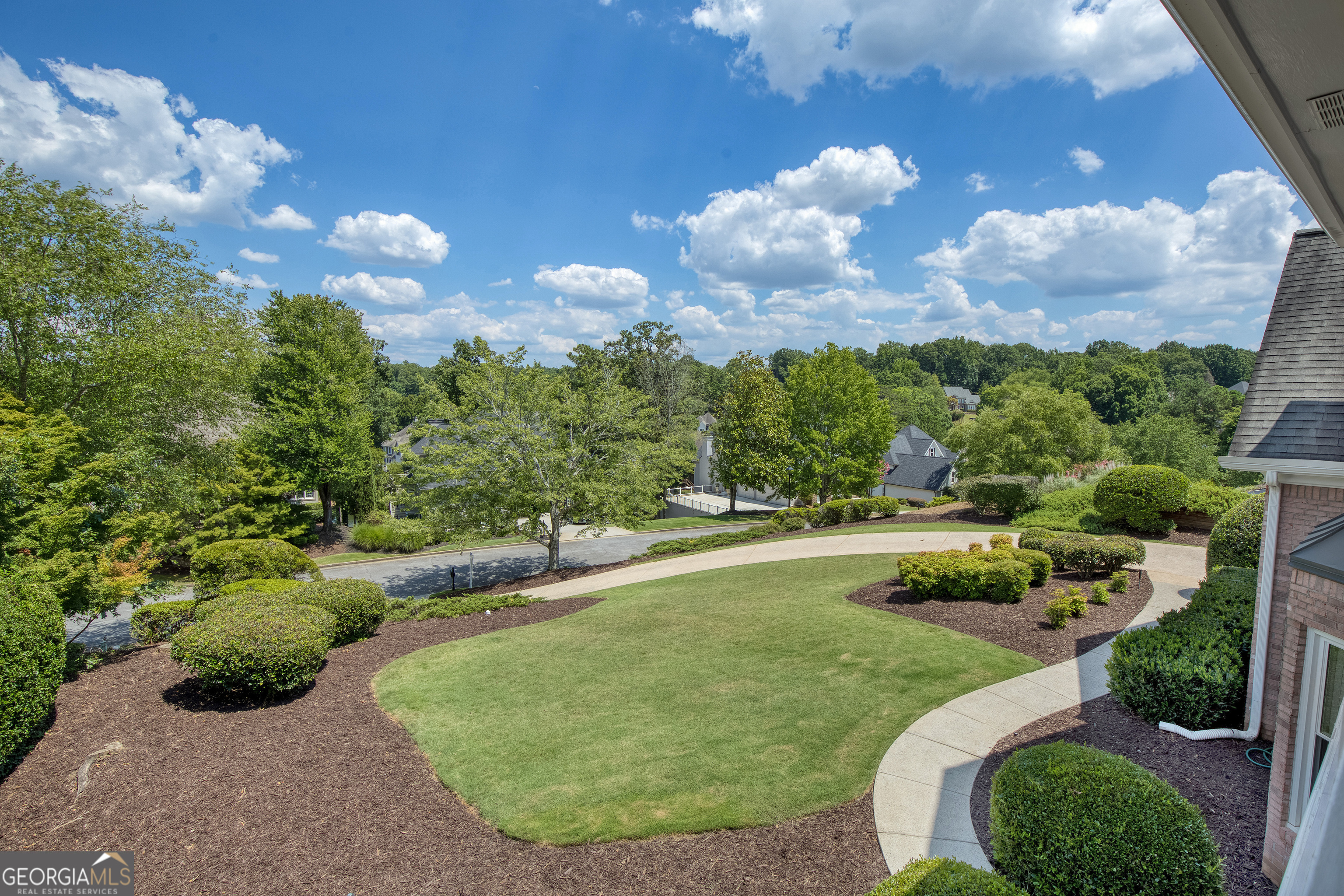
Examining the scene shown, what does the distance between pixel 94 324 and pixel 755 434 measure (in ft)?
91.3

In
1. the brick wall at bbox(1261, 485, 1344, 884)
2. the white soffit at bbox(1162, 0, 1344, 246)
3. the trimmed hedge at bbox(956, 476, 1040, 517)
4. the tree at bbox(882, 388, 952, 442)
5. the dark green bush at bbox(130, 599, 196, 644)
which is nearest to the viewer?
the white soffit at bbox(1162, 0, 1344, 246)

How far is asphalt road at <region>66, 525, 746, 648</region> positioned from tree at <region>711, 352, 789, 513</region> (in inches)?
192

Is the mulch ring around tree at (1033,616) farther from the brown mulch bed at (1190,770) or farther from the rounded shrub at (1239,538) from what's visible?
the brown mulch bed at (1190,770)

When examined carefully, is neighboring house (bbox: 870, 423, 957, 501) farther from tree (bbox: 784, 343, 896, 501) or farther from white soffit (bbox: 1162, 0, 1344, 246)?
white soffit (bbox: 1162, 0, 1344, 246)

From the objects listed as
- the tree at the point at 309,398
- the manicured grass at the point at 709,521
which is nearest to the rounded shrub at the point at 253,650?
the manicured grass at the point at 709,521

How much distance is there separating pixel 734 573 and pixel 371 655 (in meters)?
9.59

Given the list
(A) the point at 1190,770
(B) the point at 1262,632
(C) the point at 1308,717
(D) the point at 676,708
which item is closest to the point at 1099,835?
(C) the point at 1308,717

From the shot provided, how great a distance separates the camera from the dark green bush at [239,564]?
15.4 metres

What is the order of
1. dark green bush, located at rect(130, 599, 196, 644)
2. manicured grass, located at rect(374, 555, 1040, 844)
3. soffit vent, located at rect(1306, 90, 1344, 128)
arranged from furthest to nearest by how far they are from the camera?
1. dark green bush, located at rect(130, 599, 196, 644)
2. manicured grass, located at rect(374, 555, 1040, 844)
3. soffit vent, located at rect(1306, 90, 1344, 128)

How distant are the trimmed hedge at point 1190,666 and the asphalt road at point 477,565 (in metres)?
17.6

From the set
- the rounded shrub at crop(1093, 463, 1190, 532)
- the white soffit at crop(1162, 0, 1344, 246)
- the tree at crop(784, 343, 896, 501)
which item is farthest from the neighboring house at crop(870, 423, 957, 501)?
the white soffit at crop(1162, 0, 1344, 246)

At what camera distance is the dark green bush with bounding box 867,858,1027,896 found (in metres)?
3.75

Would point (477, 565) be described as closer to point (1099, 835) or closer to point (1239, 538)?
point (1239, 538)

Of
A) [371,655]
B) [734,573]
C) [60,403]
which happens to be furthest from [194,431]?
[734,573]
